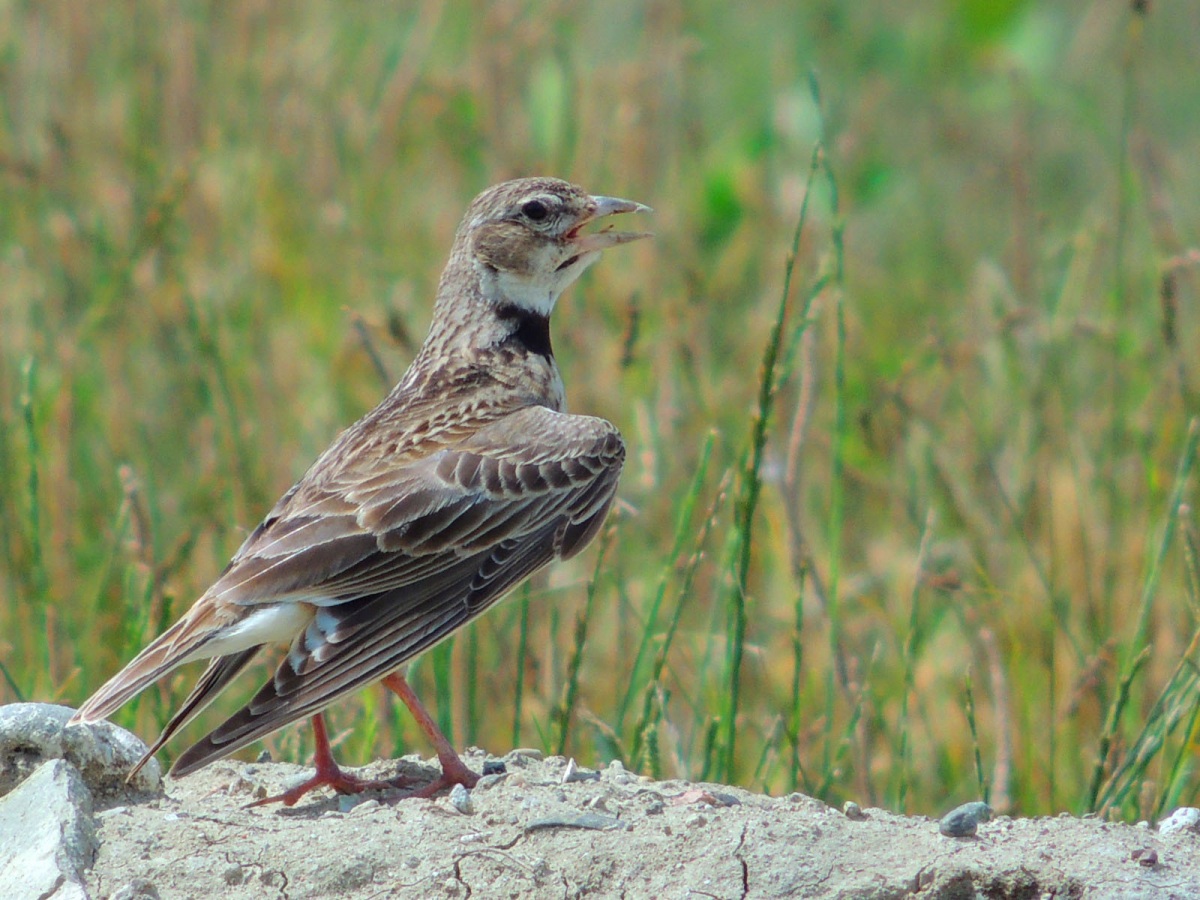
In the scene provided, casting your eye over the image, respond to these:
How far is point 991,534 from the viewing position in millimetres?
7547

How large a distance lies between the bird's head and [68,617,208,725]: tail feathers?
2133 millimetres

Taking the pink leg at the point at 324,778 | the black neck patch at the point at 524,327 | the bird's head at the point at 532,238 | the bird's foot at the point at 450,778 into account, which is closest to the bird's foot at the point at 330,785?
the pink leg at the point at 324,778

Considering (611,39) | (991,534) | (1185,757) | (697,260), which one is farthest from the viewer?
(611,39)

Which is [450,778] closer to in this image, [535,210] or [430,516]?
[430,516]

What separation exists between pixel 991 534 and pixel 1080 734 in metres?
1.06

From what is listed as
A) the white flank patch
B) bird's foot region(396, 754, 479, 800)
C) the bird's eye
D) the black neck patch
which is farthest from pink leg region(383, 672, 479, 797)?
the bird's eye

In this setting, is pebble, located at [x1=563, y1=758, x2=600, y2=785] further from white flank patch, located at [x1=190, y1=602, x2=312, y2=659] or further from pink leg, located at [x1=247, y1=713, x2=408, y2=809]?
white flank patch, located at [x1=190, y1=602, x2=312, y2=659]

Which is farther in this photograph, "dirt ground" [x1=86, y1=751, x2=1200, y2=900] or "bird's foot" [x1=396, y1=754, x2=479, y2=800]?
"bird's foot" [x1=396, y1=754, x2=479, y2=800]

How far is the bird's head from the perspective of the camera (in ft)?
20.5

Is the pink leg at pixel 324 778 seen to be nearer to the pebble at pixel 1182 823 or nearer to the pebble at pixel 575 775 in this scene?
the pebble at pixel 575 775

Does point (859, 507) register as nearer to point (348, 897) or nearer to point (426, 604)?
point (426, 604)

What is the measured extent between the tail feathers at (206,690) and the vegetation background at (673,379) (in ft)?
1.60

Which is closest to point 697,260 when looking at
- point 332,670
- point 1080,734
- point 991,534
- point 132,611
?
point 991,534

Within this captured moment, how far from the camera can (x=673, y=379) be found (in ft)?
27.1
